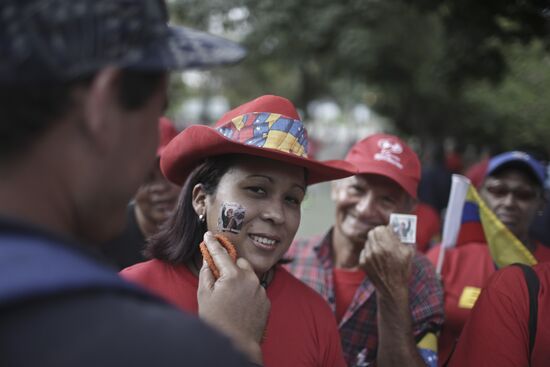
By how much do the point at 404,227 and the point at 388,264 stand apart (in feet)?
0.97

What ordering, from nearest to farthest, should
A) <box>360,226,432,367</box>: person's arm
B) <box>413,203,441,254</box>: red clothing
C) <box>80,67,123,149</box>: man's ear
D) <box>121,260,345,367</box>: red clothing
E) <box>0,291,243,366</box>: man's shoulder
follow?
<box>0,291,243,366</box>: man's shoulder
<box>80,67,123,149</box>: man's ear
<box>121,260,345,367</box>: red clothing
<box>360,226,432,367</box>: person's arm
<box>413,203,441,254</box>: red clothing

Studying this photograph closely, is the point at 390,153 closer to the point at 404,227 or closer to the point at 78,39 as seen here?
the point at 404,227

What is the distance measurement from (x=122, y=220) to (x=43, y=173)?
0.69 ft

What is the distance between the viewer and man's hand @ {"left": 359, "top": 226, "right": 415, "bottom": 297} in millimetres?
2834

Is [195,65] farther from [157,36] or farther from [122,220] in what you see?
[122,220]

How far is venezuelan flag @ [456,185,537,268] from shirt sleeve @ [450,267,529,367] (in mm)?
1046

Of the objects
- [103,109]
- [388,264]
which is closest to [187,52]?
[103,109]

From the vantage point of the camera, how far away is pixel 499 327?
2.22 meters

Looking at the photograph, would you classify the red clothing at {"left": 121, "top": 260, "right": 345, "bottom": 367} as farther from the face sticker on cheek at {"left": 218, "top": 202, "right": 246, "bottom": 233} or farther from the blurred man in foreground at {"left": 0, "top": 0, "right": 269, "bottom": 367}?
the blurred man in foreground at {"left": 0, "top": 0, "right": 269, "bottom": 367}

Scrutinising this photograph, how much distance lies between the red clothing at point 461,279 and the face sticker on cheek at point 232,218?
1497 mm

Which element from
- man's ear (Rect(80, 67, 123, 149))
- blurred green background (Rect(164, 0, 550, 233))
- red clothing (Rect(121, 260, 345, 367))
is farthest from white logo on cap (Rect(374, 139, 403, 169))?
man's ear (Rect(80, 67, 123, 149))

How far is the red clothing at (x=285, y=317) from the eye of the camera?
2.13 metres

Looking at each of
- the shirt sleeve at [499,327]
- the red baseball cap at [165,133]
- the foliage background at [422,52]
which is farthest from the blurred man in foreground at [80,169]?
the foliage background at [422,52]

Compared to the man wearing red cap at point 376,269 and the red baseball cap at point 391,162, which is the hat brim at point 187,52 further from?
the red baseball cap at point 391,162
